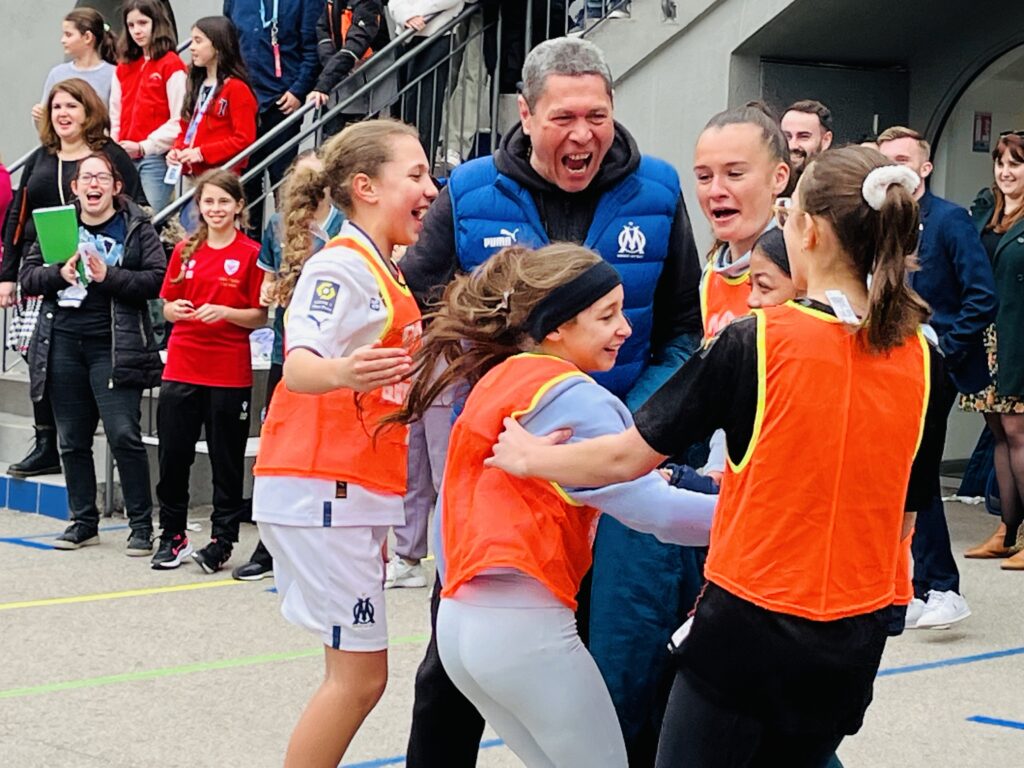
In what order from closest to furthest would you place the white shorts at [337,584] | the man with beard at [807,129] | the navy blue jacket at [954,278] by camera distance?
1. the white shorts at [337,584]
2. the man with beard at [807,129]
3. the navy blue jacket at [954,278]

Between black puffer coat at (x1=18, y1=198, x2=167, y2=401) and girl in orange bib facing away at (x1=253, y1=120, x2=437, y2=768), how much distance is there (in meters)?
4.42

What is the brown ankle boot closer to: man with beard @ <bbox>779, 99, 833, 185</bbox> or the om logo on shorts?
man with beard @ <bbox>779, 99, 833, 185</bbox>

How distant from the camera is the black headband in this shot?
11.3 ft

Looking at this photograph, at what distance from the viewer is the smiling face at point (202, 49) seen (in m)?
10.4

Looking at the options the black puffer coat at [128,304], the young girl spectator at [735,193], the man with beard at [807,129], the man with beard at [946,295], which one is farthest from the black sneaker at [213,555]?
the young girl spectator at [735,193]

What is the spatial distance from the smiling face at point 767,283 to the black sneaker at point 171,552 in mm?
5075

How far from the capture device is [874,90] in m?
10.9

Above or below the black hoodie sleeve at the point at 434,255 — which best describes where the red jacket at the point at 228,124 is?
above

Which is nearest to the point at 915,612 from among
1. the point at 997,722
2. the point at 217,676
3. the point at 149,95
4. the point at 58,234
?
the point at 997,722

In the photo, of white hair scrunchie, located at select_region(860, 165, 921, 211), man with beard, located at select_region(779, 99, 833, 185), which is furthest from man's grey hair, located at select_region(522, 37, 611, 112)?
man with beard, located at select_region(779, 99, 833, 185)

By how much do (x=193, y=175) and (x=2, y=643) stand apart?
500cm

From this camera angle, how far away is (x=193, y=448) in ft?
27.1

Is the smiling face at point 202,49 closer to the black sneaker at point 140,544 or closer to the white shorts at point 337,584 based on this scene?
the black sneaker at point 140,544

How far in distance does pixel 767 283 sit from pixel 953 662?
3323 millimetres
